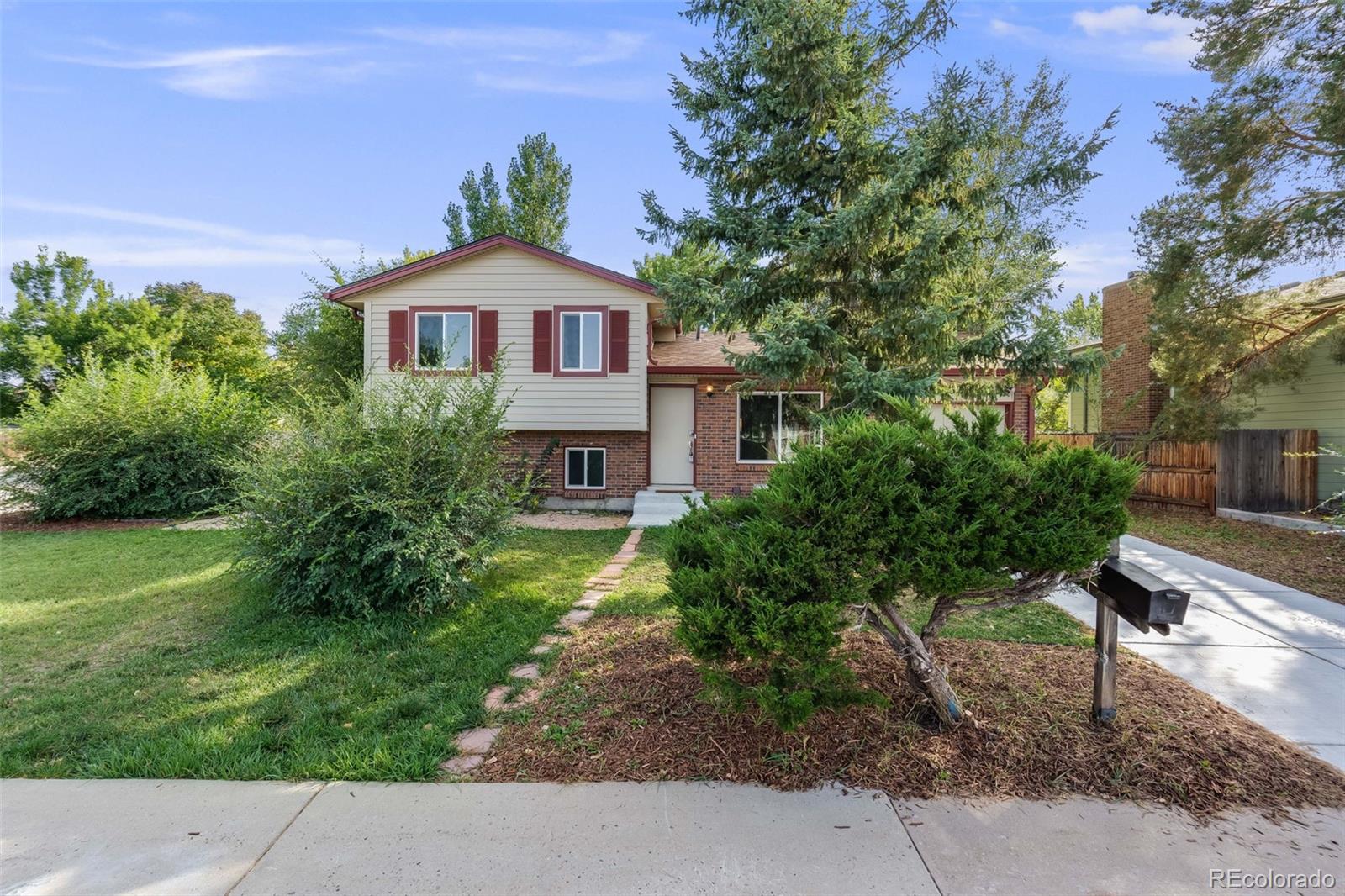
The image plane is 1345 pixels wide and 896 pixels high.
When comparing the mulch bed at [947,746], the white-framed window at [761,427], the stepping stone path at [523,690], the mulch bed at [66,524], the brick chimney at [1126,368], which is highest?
the brick chimney at [1126,368]

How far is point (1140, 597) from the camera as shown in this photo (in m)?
2.64

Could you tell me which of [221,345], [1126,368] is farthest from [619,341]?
[221,345]

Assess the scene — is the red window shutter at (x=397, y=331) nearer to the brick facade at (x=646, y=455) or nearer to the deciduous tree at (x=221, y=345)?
the brick facade at (x=646, y=455)

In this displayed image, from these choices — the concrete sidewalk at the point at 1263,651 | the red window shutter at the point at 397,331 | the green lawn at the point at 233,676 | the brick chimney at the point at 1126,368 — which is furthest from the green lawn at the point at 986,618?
the brick chimney at the point at 1126,368

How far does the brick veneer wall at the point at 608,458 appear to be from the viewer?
1149cm

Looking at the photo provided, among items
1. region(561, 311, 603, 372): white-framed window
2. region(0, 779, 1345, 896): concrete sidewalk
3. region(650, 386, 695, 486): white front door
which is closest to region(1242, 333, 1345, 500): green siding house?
region(650, 386, 695, 486): white front door

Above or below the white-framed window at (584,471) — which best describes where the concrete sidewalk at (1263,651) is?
below

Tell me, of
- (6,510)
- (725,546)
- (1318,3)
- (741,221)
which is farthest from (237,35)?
(1318,3)

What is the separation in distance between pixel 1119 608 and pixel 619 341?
8.83 meters

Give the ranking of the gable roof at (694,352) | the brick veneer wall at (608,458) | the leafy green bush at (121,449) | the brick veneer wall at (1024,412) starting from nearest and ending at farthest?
the leafy green bush at (121,449)
the gable roof at (694,352)
the brick veneer wall at (608,458)
the brick veneer wall at (1024,412)

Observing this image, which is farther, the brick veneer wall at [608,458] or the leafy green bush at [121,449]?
the brick veneer wall at [608,458]

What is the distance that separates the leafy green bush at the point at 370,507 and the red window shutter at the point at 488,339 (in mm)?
5522

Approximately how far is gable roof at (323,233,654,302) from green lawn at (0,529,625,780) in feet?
18.9

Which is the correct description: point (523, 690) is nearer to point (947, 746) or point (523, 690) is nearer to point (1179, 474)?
point (947, 746)
